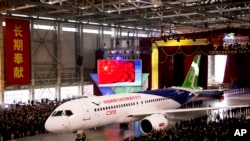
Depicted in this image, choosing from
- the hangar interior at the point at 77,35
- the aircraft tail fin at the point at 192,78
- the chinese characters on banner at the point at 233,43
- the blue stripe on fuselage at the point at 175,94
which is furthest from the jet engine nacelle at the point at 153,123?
the hangar interior at the point at 77,35

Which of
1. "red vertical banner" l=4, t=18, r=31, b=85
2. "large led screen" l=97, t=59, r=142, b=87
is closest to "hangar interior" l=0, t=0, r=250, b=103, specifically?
"red vertical banner" l=4, t=18, r=31, b=85

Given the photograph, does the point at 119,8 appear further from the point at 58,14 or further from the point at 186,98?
the point at 186,98

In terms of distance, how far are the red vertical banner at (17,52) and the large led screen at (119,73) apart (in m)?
8.44

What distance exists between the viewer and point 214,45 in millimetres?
33781

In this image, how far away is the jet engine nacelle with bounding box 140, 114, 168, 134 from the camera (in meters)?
21.9

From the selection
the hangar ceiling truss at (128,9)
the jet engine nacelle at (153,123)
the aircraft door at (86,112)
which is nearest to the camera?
the aircraft door at (86,112)

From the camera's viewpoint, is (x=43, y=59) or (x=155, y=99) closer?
(x=155, y=99)

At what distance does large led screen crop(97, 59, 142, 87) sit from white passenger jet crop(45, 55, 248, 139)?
12.3 metres

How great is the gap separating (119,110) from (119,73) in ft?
58.4

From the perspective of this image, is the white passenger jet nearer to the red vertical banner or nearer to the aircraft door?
the aircraft door

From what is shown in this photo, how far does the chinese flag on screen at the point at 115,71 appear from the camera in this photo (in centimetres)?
3891

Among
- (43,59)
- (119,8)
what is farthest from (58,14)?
(119,8)

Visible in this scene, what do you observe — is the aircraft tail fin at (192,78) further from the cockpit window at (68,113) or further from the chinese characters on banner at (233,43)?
the cockpit window at (68,113)

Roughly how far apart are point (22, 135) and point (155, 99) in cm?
1041
